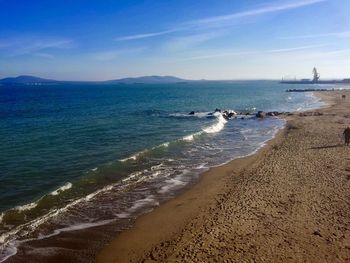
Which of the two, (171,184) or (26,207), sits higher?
(26,207)

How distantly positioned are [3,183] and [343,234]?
59.0 feet

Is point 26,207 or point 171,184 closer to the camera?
point 26,207

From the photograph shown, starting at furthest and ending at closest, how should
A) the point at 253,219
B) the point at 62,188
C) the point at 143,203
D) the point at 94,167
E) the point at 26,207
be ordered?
the point at 94,167, the point at 62,188, the point at 143,203, the point at 26,207, the point at 253,219

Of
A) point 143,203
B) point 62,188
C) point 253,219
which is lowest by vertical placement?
point 143,203

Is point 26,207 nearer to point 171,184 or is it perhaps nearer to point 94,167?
point 94,167

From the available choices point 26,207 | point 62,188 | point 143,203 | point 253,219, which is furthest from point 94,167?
point 253,219

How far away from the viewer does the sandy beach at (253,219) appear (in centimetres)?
1299

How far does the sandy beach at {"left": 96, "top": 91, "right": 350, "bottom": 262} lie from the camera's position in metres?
13.0

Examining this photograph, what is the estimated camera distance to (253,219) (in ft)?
52.1

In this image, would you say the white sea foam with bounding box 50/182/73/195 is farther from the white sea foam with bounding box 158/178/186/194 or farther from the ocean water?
the white sea foam with bounding box 158/178/186/194

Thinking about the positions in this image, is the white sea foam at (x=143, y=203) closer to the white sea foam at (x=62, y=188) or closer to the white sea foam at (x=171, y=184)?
the white sea foam at (x=171, y=184)

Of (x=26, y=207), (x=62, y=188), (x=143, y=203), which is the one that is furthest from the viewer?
(x=62, y=188)

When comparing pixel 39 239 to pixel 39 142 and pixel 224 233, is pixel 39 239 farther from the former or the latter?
pixel 39 142

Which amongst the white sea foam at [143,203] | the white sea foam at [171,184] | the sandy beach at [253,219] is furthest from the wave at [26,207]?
the white sea foam at [171,184]
